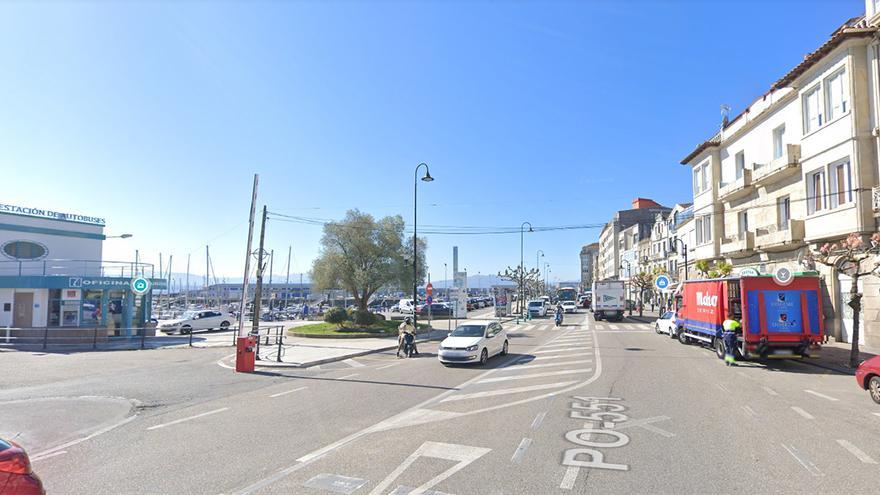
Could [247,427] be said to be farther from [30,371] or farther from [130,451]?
[30,371]

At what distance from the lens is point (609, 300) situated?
45094mm

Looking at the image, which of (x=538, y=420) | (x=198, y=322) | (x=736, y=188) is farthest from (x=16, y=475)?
(x=198, y=322)

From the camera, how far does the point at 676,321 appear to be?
25.8m

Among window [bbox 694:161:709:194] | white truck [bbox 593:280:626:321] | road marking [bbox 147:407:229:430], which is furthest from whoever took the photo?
white truck [bbox 593:280:626:321]

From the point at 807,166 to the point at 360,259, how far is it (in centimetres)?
2482

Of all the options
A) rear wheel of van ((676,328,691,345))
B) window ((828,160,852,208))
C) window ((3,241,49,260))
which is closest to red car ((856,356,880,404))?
window ((828,160,852,208))

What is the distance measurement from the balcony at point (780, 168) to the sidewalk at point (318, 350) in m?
19.9

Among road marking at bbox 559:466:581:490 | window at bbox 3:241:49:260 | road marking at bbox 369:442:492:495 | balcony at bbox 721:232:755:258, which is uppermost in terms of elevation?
balcony at bbox 721:232:755:258

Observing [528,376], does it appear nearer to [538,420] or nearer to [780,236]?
[538,420]

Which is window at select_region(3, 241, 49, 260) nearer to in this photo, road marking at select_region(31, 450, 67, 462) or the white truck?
road marking at select_region(31, 450, 67, 462)

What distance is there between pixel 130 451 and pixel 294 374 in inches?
327

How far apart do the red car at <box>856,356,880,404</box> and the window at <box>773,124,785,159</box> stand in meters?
19.4

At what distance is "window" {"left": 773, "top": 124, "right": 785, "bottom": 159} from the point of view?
26281 millimetres

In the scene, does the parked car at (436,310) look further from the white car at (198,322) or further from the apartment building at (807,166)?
the apartment building at (807,166)
